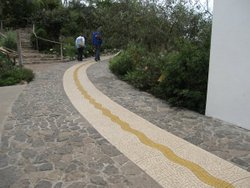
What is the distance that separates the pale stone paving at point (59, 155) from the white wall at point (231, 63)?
8.31ft

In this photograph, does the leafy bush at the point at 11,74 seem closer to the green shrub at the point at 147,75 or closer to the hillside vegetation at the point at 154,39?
the hillside vegetation at the point at 154,39

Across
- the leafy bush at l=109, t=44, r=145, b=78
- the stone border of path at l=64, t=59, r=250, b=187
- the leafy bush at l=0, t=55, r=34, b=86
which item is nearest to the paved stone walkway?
the stone border of path at l=64, t=59, r=250, b=187

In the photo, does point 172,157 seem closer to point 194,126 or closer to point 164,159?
point 164,159

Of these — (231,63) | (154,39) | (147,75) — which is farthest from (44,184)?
(154,39)

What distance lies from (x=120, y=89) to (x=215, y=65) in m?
3.91

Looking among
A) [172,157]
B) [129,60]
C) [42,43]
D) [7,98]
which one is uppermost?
[42,43]

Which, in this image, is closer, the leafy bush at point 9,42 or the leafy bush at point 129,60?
the leafy bush at point 129,60

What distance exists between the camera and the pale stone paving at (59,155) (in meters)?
3.82

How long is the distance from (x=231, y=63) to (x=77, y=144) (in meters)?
3.18

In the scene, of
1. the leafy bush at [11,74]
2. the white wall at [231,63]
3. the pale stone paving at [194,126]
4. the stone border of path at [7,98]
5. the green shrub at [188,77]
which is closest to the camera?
the pale stone paving at [194,126]

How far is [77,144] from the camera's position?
5020 millimetres

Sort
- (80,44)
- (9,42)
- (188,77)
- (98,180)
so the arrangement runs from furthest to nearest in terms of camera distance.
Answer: (80,44)
(9,42)
(188,77)
(98,180)

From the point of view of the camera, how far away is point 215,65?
20.3ft

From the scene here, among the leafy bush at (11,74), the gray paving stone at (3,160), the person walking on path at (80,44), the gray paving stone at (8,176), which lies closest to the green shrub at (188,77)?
the gray paving stone at (3,160)
